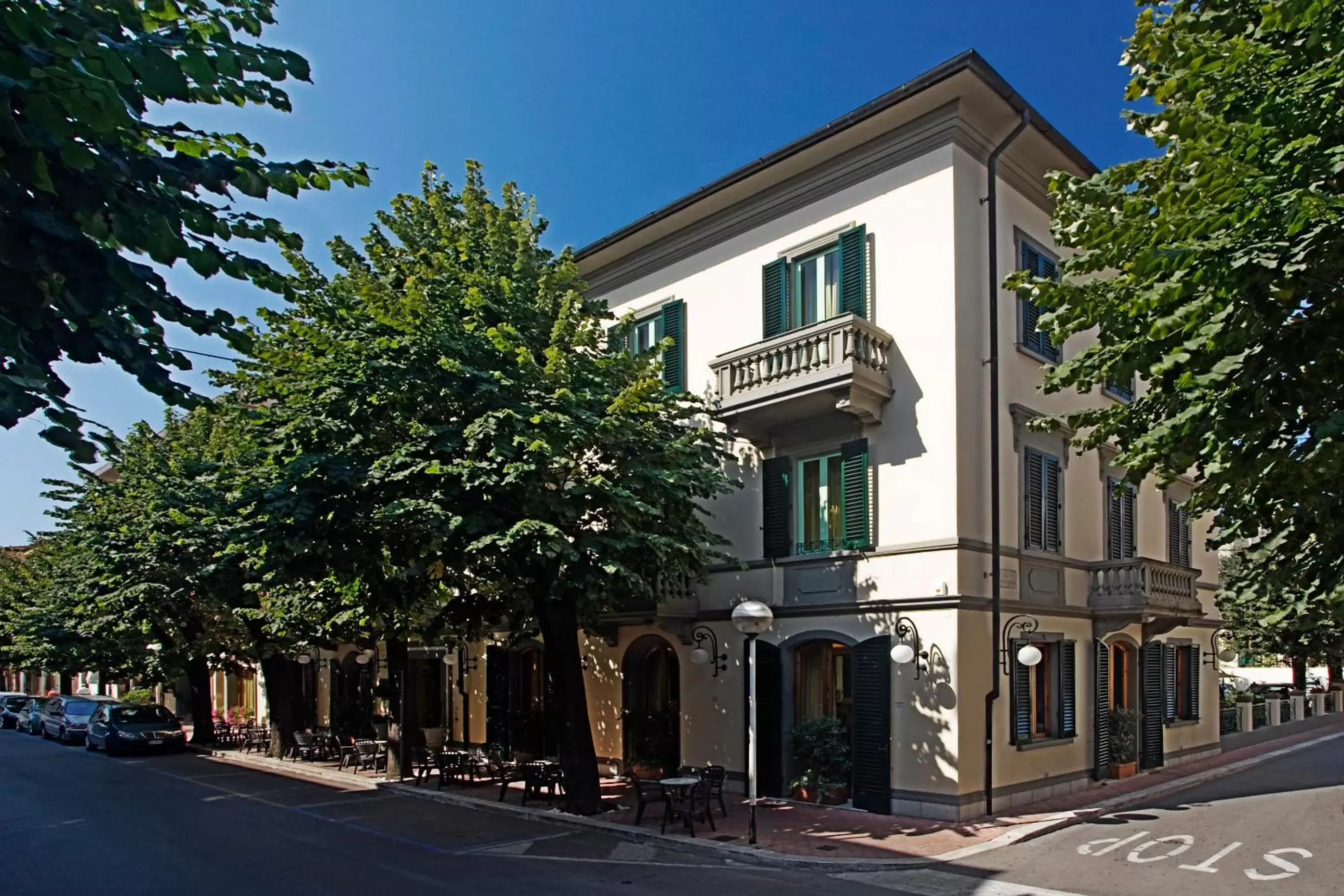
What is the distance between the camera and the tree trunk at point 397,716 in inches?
780

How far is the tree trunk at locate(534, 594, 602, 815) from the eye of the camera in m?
14.9

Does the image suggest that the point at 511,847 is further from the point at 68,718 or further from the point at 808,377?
the point at 68,718

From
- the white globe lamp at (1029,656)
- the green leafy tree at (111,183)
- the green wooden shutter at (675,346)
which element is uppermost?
the green wooden shutter at (675,346)

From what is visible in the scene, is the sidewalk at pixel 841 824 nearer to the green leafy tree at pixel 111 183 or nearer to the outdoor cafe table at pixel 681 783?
the outdoor cafe table at pixel 681 783

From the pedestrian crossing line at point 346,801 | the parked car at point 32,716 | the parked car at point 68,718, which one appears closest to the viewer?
the pedestrian crossing line at point 346,801

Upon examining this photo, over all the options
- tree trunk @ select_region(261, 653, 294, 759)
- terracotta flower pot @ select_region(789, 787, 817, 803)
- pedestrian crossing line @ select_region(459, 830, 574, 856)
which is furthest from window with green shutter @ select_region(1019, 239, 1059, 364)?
tree trunk @ select_region(261, 653, 294, 759)

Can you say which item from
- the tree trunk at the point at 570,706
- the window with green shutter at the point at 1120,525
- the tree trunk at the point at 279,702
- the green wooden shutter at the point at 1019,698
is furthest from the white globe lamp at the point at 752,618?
the tree trunk at the point at 279,702

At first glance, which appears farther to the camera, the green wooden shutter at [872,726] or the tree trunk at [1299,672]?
the tree trunk at [1299,672]

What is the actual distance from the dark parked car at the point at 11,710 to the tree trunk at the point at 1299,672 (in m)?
53.1

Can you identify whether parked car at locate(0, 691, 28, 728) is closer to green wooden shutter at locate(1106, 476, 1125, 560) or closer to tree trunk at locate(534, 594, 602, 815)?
tree trunk at locate(534, 594, 602, 815)

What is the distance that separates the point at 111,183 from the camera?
5480 mm

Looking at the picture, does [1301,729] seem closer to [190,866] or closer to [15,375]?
[190,866]

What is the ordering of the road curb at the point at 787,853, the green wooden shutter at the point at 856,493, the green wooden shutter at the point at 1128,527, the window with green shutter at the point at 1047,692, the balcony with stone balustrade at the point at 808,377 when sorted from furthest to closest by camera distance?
the green wooden shutter at the point at 1128,527 < the green wooden shutter at the point at 856,493 < the window with green shutter at the point at 1047,692 < the balcony with stone balustrade at the point at 808,377 < the road curb at the point at 787,853

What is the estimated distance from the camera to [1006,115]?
15320 millimetres
